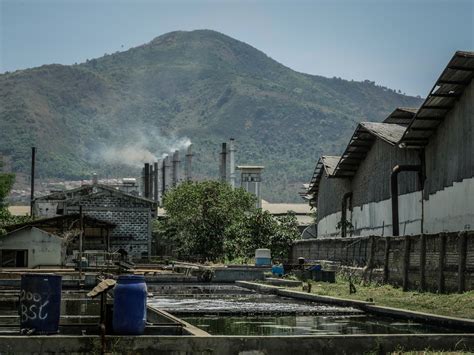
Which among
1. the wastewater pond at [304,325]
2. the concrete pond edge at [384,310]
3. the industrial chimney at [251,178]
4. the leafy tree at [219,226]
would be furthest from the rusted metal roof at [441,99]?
the industrial chimney at [251,178]

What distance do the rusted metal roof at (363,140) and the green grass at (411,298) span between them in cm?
1144

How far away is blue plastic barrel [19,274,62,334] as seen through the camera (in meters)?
12.1

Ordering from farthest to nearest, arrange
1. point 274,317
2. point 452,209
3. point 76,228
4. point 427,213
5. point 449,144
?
1. point 76,228
2. point 427,213
3. point 449,144
4. point 452,209
5. point 274,317

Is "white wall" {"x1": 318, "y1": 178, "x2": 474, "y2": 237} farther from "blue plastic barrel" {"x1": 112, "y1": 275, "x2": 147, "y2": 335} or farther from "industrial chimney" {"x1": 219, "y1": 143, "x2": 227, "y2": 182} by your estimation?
"industrial chimney" {"x1": 219, "y1": 143, "x2": 227, "y2": 182}

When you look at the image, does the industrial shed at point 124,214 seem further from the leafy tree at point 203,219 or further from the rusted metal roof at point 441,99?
the rusted metal roof at point 441,99

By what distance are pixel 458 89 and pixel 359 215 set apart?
57.4ft

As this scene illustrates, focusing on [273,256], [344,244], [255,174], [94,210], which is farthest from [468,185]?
[255,174]

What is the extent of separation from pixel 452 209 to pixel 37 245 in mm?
29210

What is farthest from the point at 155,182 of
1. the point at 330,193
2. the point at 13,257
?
the point at 13,257

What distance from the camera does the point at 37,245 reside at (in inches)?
2094

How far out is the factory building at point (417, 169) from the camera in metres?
32.3

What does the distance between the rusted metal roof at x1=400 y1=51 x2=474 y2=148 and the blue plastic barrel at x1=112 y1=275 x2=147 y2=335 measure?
2108cm

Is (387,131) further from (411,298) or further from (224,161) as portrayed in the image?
(224,161)

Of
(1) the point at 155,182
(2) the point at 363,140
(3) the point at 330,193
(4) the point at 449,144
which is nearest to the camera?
(4) the point at 449,144
